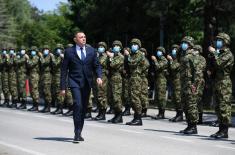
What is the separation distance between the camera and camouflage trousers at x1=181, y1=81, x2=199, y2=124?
45.2 ft

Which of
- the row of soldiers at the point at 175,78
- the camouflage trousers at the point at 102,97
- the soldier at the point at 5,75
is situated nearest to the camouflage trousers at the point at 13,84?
the soldier at the point at 5,75

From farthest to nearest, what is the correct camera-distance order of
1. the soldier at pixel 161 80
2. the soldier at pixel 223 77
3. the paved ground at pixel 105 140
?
1. the soldier at pixel 161 80
2. the soldier at pixel 223 77
3. the paved ground at pixel 105 140

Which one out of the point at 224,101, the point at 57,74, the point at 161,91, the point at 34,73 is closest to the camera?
the point at 224,101

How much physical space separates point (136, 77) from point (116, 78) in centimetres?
141

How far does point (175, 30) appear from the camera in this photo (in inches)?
1277

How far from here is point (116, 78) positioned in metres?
17.5

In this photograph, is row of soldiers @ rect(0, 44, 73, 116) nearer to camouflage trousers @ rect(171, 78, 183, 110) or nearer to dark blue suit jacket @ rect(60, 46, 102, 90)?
camouflage trousers @ rect(171, 78, 183, 110)

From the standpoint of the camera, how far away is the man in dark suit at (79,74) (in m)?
12.0

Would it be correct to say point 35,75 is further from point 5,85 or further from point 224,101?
point 224,101

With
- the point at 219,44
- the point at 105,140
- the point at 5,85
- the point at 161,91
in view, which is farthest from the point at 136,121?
the point at 5,85

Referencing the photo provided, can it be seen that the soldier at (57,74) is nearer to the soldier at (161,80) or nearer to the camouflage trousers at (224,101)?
the soldier at (161,80)

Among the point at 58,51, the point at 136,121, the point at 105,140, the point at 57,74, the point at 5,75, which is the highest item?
the point at 58,51

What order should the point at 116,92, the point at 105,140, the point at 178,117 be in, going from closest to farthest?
the point at 105,140, the point at 116,92, the point at 178,117

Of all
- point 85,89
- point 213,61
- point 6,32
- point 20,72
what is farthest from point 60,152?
point 6,32
